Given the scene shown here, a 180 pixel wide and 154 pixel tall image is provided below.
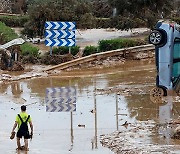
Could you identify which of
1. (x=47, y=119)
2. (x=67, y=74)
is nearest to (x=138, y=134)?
(x=47, y=119)

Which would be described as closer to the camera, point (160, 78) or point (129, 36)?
point (160, 78)

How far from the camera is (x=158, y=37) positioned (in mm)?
20016

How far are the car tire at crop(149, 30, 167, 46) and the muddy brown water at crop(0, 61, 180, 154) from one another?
199 centimetres

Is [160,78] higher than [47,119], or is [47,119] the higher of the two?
[160,78]

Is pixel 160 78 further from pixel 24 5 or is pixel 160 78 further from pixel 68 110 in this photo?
pixel 24 5

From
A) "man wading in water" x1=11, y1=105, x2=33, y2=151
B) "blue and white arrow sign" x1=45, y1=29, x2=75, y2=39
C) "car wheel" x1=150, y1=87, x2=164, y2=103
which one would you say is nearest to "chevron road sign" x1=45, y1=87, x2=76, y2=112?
"car wheel" x1=150, y1=87, x2=164, y2=103

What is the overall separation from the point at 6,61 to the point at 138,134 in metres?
12.9

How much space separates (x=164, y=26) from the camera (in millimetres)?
19969

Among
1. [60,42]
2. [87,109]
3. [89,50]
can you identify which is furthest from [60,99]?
[89,50]

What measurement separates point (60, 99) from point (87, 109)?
1417 millimetres

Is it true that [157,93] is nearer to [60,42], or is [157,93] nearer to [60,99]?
[60,99]

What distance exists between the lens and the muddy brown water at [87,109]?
14.9 metres

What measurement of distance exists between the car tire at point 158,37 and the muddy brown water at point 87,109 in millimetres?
1993

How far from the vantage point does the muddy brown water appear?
1490 cm
